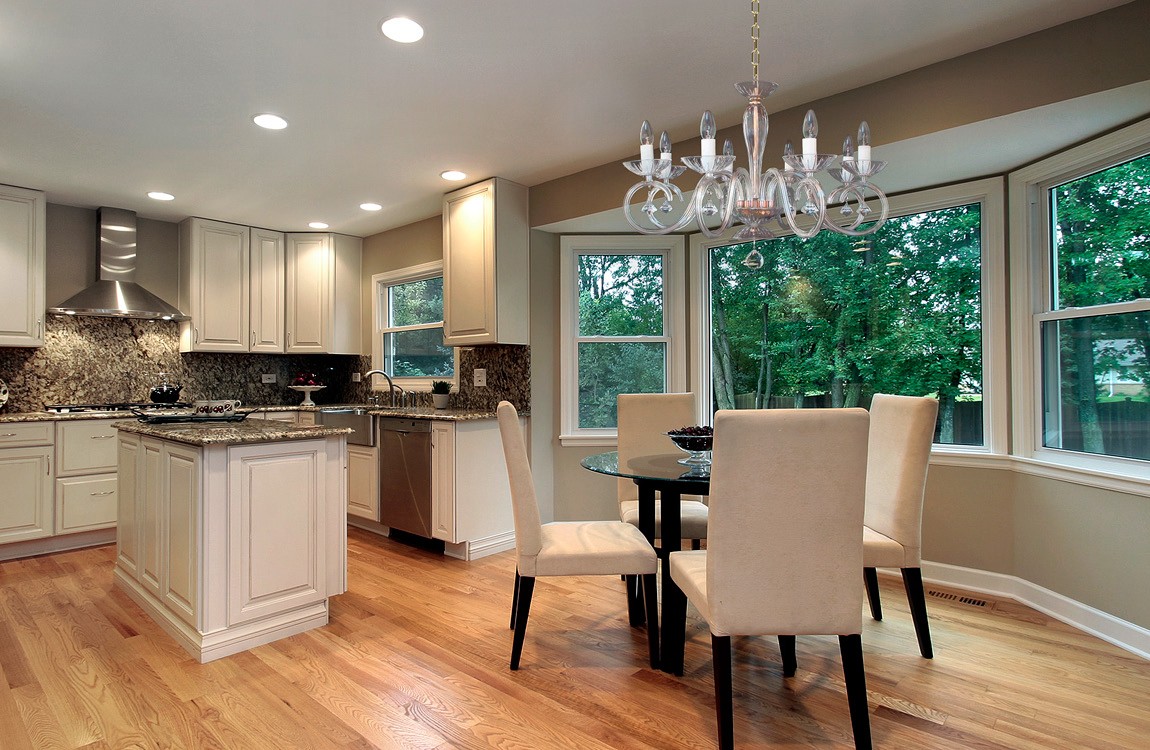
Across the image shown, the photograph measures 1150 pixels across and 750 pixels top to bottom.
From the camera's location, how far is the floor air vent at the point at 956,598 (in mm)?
3062

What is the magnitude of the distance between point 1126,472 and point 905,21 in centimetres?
201

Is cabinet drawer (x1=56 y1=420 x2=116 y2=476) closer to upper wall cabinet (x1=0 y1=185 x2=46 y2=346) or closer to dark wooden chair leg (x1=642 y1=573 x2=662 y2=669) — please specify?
upper wall cabinet (x1=0 y1=185 x2=46 y2=346)

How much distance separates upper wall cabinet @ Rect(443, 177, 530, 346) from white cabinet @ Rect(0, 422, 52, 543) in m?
2.69

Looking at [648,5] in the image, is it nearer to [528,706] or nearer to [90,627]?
[528,706]

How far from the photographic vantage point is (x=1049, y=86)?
2.33m

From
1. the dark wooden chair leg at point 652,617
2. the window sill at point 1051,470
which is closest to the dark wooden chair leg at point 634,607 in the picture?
the dark wooden chair leg at point 652,617

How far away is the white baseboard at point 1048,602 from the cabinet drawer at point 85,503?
5.11 meters

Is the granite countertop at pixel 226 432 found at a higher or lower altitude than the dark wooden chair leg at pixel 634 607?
higher

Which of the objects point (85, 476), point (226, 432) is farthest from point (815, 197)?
point (85, 476)

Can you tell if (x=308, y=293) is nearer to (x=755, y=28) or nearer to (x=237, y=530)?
(x=237, y=530)

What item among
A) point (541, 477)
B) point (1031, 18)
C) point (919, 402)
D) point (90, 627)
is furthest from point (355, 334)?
point (1031, 18)

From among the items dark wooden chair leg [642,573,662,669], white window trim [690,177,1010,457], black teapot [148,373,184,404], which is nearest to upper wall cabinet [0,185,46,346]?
black teapot [148,373,184,404]

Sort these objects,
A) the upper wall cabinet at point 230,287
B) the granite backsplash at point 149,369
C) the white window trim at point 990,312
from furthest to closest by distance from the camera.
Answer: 1. the upper wall cabinet at point 230,287
2. the granite backsplash at point 149,369
3. the white window trim at point 990,312

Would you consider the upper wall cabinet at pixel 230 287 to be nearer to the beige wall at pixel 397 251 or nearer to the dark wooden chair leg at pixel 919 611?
the beige wall at pixel 397 251
